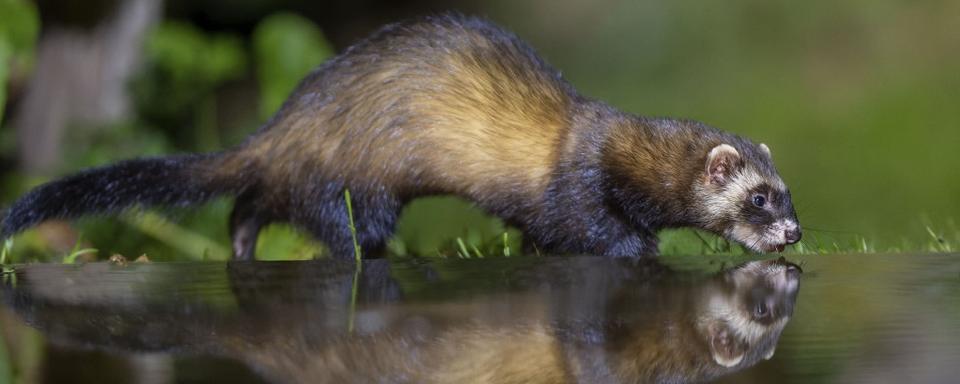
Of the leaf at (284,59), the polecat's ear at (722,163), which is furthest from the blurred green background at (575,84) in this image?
the polecat's ear at (722,163)

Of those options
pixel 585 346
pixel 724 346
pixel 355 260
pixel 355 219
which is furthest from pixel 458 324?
pixel 355 219

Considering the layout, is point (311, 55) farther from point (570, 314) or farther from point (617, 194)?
point (570, 314)

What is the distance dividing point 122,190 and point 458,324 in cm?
218

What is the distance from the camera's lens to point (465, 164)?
3.80m

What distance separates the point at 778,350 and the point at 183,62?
18.2 ft

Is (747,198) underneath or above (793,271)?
above

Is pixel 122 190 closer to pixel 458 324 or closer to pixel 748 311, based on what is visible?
pixel 458 324

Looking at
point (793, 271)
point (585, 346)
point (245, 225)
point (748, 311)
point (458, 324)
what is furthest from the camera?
point (245, 225)

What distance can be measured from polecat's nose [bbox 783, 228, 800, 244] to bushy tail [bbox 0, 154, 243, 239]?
1.67 metres

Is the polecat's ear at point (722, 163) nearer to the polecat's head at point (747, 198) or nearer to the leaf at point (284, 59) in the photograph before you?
the polecat's head at point (747, 198)

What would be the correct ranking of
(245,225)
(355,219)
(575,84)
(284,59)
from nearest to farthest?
(355,219)
(245,225)
(284,59)
(575,84)

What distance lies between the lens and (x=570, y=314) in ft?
A: 6.78

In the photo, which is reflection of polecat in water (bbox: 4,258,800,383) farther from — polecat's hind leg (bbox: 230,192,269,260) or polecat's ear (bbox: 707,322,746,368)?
polecat's hind leg (bbox: 230,192,269,260)

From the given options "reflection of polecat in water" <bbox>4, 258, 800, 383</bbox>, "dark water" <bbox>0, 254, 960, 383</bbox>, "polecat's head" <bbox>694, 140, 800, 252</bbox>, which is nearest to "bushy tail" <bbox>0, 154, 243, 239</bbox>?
"dark water" <bbox>0, 254, 960, 383</bbox>
